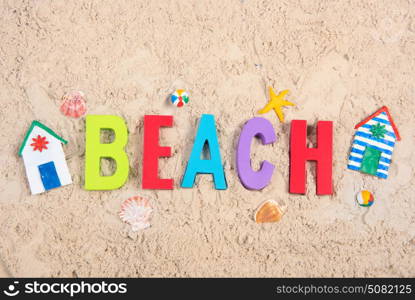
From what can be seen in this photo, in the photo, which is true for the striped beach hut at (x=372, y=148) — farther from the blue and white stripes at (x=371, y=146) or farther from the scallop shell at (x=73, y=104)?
the scallop shell at (x=73, y=104)

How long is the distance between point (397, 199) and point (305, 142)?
488 mm

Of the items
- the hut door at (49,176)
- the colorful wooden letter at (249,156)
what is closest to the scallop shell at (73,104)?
the hut door at (49,176)

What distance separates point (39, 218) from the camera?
1.95 meters

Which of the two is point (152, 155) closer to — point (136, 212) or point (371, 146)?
point (136, 212)

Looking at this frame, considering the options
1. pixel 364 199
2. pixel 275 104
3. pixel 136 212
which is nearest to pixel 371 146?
pixel 364 199

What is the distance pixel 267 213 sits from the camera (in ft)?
6.60

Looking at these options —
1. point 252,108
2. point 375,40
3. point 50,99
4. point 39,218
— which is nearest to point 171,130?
point 252,108

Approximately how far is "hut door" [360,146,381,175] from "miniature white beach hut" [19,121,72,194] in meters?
1.25

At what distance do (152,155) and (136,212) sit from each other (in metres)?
0.24

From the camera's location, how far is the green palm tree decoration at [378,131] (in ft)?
6.80

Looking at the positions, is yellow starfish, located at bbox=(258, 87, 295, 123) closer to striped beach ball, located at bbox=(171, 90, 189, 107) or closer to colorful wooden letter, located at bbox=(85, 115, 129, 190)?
striped beach ball, located at bbox=(171, 90, 189, 107)

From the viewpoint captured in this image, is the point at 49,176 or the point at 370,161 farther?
the point at 370,161

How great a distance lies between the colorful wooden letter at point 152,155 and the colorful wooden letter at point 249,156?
295 mm

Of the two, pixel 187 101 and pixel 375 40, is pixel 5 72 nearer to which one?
pixel 187 101
